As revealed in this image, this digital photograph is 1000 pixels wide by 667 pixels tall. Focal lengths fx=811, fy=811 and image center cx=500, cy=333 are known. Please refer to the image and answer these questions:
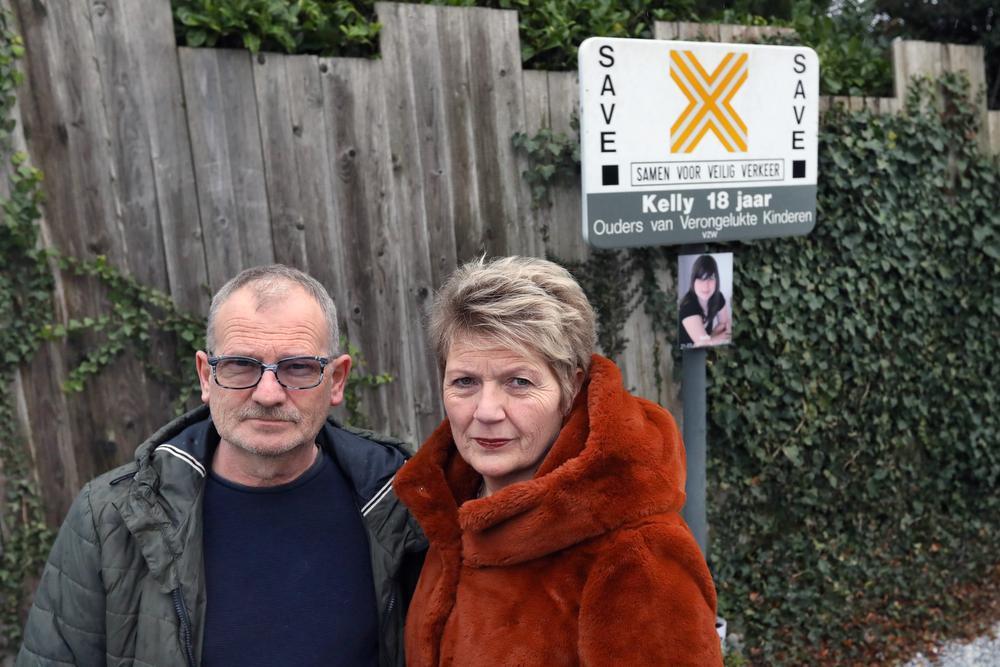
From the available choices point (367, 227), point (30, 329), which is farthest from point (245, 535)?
point (367, 227)

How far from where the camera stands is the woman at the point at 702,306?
289 centimetres

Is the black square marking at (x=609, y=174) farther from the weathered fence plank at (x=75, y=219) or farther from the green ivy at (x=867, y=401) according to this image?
the weathered fence plank at (x=75, y=219)

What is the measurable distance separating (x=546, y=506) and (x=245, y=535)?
77cm

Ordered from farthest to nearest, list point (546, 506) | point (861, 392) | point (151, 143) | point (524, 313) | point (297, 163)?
point (861, 392) → point (297, 163) → point (151, 143) → point (524, 313) → point (546, 506)

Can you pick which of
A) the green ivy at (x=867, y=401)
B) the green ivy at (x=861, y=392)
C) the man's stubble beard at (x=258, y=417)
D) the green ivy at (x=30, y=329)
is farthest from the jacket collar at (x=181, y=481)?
the green ivy at (x=867, y=401)

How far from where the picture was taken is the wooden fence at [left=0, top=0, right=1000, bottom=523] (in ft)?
9.09

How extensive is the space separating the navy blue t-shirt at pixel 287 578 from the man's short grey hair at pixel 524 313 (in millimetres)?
537

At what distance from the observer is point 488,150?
344 centimetres

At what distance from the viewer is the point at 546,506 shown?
1.58 metres

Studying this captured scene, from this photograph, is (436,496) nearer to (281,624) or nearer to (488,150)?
(281,624)

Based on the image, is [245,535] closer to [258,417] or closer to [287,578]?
[287,578]

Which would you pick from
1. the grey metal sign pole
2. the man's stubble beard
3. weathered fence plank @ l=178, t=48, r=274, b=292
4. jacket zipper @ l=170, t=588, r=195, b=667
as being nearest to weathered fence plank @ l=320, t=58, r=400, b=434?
weathered fence plank @ l=178, t=48, r=274, b=292

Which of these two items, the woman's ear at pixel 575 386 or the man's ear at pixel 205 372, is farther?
the man's ear at pixel 205 372

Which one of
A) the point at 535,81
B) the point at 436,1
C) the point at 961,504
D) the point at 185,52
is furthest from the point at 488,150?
the point at 961,504
